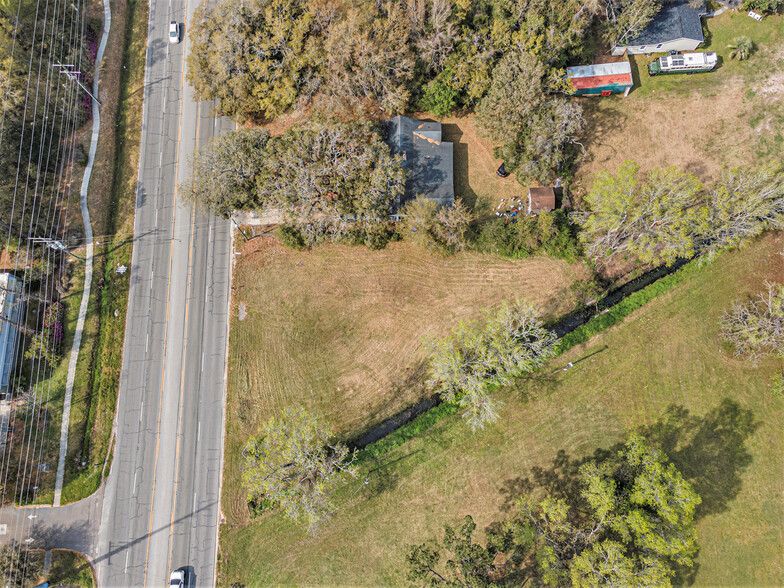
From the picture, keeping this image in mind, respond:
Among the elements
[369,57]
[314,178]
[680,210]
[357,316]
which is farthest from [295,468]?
[680,210]

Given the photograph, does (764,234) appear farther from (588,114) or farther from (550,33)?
(550,33)

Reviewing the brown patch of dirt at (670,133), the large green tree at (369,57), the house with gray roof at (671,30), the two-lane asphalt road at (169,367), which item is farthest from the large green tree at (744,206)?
the two-lane asphalt road at (169,367)

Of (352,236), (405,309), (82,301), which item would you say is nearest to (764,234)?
(405,309)

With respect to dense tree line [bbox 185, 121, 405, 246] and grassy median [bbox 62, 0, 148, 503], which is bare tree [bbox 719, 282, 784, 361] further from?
grassy median [bbox 62, 0, 148, 503]

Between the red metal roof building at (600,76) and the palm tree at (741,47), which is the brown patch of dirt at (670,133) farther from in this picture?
the palm tree at (741,47)

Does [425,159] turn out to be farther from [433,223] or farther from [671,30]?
[671,30]
